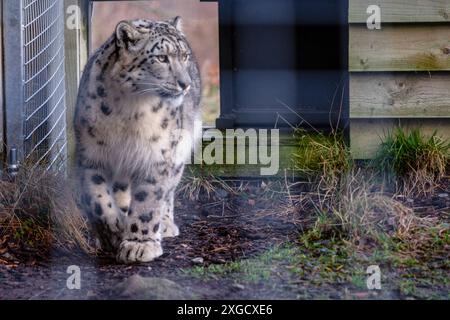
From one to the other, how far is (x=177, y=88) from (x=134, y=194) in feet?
1.23

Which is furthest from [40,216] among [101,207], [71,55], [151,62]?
[71,55]

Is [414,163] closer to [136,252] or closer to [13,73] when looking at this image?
[136,252]

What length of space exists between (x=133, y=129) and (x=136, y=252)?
1.21 feet

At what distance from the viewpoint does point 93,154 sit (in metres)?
3.08

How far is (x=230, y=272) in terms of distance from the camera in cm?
280

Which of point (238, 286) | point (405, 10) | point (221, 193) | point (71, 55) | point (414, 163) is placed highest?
point (405, 10)

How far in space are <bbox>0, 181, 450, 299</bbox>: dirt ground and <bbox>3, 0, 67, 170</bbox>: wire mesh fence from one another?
2.05ft

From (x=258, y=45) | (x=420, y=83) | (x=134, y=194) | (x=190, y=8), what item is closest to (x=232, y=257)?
(x=134, y=194)

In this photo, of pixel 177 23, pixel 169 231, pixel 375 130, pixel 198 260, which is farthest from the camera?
pixel 375 130

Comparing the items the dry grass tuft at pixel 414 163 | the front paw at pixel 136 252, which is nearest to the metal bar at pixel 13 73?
the front paw at pixel 136 252

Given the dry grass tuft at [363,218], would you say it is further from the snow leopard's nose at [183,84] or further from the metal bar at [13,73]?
the metal bar at [13,73]

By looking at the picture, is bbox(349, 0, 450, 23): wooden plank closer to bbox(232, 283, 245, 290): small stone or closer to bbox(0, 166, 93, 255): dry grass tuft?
bbox(0, 166, 93, 255): dry grass tuft

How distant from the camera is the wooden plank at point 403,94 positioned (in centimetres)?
366

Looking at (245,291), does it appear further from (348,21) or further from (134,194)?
(348,21)
